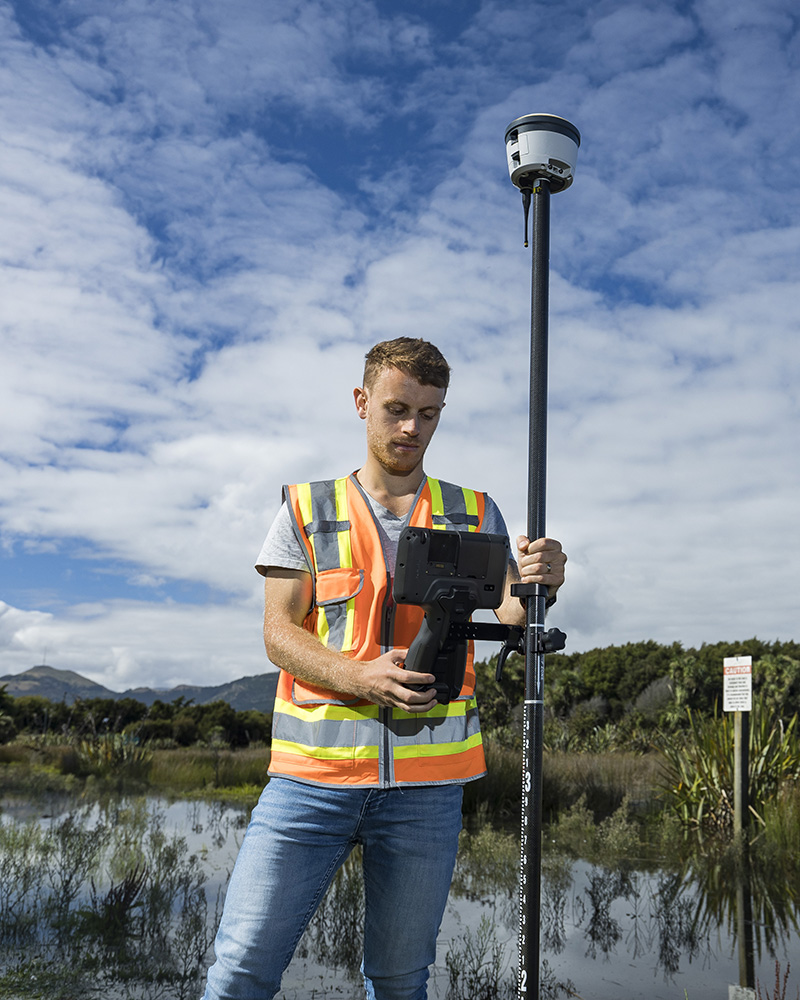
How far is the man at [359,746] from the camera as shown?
1984mm

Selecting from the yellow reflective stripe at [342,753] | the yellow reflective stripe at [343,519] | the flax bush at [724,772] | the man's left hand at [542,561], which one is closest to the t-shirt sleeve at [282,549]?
the yellow reflective stripe at [343,519]

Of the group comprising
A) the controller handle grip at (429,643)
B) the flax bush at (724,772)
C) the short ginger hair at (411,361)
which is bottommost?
the flax bush at (724,772)

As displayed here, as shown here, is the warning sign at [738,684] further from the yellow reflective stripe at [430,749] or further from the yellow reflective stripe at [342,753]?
the yellow reflective stripe at [342,753]

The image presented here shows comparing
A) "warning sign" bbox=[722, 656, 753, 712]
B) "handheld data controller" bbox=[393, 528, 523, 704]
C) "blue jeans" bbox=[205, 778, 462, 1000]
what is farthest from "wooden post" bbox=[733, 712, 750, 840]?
"handheld data controller" bbox=[393, 528, 523, 704]

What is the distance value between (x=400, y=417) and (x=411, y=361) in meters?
0.15

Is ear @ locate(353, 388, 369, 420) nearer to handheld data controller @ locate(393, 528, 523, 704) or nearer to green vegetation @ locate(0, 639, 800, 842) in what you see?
handheld data controller @ locate(393, 528, 523, 704)

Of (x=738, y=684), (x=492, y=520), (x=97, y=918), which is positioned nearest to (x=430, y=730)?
(x=492, y=520)

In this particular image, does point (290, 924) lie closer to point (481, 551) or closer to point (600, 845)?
point (481, 551)

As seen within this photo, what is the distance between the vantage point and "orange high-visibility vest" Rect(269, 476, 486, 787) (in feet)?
6.75

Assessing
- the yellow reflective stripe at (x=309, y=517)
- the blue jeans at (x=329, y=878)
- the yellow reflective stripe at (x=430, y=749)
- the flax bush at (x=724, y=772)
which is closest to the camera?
the blue jeans at (x=329, y=878)

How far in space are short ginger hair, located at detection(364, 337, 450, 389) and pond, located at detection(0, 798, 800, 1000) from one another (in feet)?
9.27

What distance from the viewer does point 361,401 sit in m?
2.42

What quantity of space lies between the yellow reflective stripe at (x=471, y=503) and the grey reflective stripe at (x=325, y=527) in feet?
1.23

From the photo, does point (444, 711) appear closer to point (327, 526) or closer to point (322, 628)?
point (322, 628)
